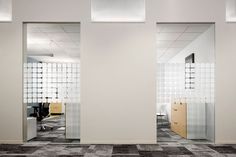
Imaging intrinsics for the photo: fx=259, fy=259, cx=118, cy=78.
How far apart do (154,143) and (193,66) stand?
1.73m

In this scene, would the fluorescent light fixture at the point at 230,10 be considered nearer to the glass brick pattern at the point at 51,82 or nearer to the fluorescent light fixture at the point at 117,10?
the fluorescent light fixture at the point at 117,10

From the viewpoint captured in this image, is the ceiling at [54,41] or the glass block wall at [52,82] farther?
the ceiling at [54,41]

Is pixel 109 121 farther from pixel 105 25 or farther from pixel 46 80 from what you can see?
pixel 105 25

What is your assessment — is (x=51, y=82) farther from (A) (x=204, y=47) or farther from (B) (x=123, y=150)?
(A) (x=204, y=47)

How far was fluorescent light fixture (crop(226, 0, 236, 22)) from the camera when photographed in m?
5.10

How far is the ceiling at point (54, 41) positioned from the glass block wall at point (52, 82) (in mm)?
1044

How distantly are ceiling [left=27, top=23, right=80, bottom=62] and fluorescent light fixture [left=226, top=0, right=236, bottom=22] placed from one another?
316cm

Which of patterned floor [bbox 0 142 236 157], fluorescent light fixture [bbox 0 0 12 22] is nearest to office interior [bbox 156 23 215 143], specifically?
patterned floor [bbox 0 142 236 157]

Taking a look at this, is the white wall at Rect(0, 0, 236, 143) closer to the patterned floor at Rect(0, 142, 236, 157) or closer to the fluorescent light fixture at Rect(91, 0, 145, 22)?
the fluorescent light fixture at Rect(91, 0, 145, 22)

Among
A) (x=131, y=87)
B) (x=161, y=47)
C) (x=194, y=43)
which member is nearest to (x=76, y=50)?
(x=161, y=47)

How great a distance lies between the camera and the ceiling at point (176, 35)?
19.5 feet

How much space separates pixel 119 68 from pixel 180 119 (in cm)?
235

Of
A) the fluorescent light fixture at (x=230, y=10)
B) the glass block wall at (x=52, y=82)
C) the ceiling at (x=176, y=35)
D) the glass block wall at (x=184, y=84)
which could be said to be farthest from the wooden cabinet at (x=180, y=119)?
the glass block wall at (x=52, y=82)

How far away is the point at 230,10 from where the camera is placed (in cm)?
512
